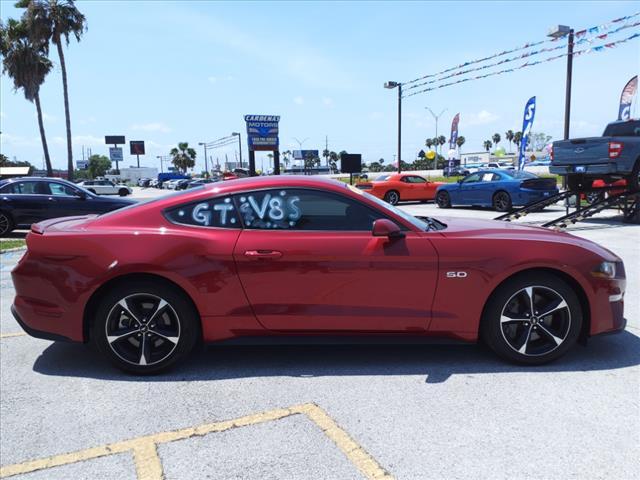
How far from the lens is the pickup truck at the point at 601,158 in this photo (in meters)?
10.8

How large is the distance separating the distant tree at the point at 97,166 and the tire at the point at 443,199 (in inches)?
5160

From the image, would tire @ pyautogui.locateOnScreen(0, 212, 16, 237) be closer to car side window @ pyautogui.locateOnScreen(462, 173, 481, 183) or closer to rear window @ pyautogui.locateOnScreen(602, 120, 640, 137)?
car side window @ pyautogui.locateOnScreen(462, 173, 481, 183)

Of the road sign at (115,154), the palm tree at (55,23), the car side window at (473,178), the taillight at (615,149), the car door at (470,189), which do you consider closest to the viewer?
the taillight at (615,149)

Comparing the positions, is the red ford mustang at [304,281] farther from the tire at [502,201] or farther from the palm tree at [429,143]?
the palm tree at [429,143]

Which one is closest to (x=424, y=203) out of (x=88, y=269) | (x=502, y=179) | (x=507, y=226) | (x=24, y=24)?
(x=502, y=179)

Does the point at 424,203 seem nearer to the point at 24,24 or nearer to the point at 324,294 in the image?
the point at 324,294

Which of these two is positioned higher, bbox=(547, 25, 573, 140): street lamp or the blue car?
bbox=(547, 25, 573, 140): street lamp

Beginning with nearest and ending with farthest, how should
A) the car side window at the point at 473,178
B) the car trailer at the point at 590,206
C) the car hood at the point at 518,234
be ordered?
the car hood at the point at 518,234
the car trailer at the point at 590,206
the car side window at the point at 473,178

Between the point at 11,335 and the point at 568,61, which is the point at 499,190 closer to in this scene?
the point at 568,61

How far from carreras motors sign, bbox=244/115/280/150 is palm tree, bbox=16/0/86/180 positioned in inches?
475

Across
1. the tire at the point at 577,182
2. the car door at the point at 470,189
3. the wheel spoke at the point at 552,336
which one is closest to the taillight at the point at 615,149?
the tire at the point at 577,182

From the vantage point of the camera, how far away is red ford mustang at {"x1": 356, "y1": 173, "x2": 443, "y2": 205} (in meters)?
19.7

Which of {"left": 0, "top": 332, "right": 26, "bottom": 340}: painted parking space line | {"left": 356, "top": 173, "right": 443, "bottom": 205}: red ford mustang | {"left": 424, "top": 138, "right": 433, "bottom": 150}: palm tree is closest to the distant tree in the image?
{"left": 424, "top": 138, "right": 433, "bottom": 150}: palm tree

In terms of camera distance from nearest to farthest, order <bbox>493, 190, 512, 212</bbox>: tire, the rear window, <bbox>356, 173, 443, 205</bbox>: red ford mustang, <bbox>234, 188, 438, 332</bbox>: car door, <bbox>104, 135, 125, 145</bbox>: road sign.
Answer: <bbox>234, 188, 438, 332</bbox>: car door
the rear window
<bbox>493, 190, 512, 212</bbox>: tire
<bbox>356, 173, 443, 205</bbox>: red ford mustang
<bbox>104, 135, 125, 145</bbox>: road sign
